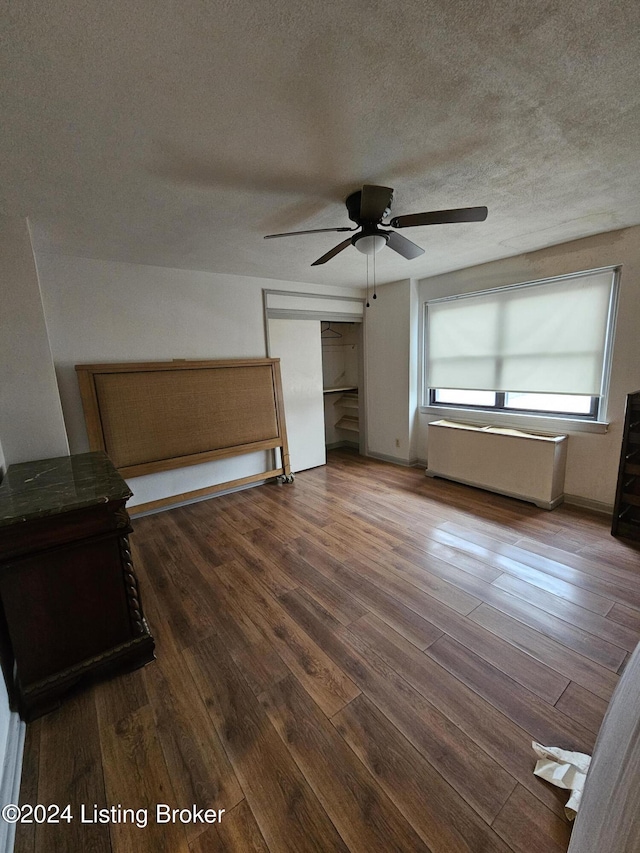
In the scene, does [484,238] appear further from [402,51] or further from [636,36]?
[402,51]

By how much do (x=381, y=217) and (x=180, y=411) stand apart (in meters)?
2.44

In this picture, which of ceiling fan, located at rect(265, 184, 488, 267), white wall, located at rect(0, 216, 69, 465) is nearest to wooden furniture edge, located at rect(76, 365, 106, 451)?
white wall, located at rect(0, 216, 69, 465)

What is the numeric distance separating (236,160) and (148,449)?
246 cm

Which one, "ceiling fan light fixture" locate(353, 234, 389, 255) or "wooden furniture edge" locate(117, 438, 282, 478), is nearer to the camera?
"ceiling fan light fixture" locate(353, 234, 389, 255)

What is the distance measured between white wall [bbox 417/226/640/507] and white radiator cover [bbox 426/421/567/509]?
0.15 m

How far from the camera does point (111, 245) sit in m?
2.62

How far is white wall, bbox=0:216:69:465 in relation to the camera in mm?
2088

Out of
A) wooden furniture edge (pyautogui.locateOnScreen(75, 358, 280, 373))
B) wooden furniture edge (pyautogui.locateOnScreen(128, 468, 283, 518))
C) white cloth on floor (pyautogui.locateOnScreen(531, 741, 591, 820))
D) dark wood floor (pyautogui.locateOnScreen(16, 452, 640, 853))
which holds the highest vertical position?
wooden furniture edge (pyautogui.locateOnScreen(75, 358, 280, 373))

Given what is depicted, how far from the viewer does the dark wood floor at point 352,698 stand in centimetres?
106

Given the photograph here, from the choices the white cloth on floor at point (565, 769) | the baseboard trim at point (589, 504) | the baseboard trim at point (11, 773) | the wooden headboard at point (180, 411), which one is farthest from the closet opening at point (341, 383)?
the baseboard trim at point (11, 773)

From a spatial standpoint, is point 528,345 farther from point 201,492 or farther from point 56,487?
point 56,487

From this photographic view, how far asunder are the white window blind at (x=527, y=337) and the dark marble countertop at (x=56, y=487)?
11.9 feet

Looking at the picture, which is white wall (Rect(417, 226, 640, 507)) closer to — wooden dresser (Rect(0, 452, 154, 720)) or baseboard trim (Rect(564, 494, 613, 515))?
baseboard trim (Rect(564, 494, 613, 515))

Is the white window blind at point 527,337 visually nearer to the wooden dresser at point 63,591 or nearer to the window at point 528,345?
the window at point 528,345
